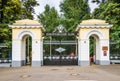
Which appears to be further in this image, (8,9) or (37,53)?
(8,9)

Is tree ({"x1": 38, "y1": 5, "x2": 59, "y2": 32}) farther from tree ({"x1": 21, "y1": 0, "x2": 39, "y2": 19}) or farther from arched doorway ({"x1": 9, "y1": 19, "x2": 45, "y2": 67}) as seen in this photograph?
arched doorway ({"x1": 9, "y1": 19, "x2": 45, "y2": 67})

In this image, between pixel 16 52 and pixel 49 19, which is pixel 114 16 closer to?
pixel 16 52

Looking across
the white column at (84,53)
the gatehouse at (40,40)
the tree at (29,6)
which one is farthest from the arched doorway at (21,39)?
the tree at (29,6)

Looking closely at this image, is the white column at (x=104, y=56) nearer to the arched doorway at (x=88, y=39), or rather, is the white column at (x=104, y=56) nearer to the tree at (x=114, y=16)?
the arched doorway at (x=88, y=39)

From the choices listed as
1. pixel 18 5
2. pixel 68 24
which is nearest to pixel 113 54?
pixel 18 5

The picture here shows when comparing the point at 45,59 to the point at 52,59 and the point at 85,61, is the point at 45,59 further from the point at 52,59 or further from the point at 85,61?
the point at 85,61

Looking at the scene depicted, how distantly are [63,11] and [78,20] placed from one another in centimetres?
569

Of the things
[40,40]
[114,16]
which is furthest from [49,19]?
[40,40]

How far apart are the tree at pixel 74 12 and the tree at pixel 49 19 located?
2249 millimetres

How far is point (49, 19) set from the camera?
57.8 metres

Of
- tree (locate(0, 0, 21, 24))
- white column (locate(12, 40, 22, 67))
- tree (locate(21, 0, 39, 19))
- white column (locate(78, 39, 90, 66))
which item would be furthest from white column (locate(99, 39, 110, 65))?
tree (locate(21, 0, 39, 19))

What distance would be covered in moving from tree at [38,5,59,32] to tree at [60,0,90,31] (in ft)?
7.38

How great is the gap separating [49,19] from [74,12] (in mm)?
6317

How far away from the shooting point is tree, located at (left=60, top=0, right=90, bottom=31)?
53188mm
